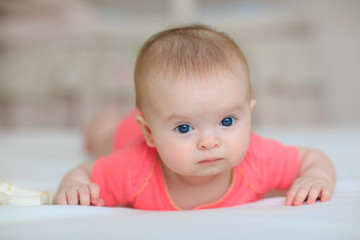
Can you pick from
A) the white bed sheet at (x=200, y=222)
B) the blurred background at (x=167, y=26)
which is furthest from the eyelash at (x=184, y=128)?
the blurred background at (x=167, y=26)

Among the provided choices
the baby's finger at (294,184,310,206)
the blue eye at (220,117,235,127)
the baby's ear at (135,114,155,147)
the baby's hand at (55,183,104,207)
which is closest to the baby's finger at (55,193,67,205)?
the baby's hand at (55,183,104,207)

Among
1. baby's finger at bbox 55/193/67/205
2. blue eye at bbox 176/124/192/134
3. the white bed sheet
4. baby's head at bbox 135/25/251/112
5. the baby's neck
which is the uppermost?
baby's head at bbox 135/25/251/112

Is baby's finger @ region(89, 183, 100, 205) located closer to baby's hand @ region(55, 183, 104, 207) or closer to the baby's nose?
baby's hand @ region(55, 183, 104, 207)

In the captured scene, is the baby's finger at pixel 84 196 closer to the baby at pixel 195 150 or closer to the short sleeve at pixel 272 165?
the baby at pixel 195 150

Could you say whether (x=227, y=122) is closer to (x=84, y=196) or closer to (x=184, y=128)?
(x=184, y=128)

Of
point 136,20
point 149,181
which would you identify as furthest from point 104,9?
point 149,181

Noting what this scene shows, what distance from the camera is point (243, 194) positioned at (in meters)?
0.90

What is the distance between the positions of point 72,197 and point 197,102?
1.05ft

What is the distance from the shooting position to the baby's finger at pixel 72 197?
2.56 feet

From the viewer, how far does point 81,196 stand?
A: 78cm

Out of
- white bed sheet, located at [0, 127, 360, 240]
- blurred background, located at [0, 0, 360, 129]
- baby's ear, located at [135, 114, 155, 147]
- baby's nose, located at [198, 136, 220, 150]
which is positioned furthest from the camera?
blurred background, located at [0, 0, 360, 129]

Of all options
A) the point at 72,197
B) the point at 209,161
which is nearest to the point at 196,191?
the point at 209,161

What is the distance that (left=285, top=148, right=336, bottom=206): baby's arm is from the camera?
2.45 feet

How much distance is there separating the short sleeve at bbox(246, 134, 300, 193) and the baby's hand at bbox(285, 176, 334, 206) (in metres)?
0.11
